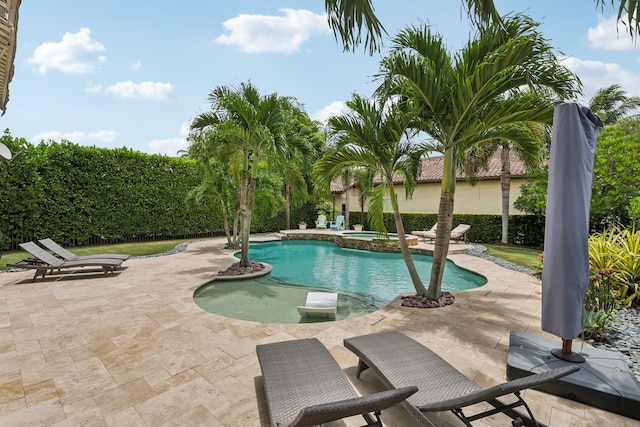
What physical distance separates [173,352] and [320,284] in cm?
559

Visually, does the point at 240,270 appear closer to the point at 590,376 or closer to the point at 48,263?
the point at 48,263

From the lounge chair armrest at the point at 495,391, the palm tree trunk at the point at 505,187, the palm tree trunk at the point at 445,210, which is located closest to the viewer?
the lounge chair armrest at the point at 495,391

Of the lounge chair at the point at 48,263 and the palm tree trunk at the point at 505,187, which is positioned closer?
the lounge chair at the point at 48,263

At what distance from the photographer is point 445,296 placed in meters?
6.76

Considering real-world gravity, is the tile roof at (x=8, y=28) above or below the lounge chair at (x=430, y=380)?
above

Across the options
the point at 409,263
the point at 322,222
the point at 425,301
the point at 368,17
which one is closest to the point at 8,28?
the point at 368,17

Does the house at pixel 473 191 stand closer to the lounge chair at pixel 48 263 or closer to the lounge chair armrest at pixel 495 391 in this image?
the lounge chair at pixel 48 263

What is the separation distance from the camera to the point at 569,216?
123 inches

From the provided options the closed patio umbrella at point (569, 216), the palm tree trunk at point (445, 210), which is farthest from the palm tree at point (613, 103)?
the closed patio umbrella at point (569, 216)

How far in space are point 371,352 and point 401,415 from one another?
643 mm

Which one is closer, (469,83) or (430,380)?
(430,380)

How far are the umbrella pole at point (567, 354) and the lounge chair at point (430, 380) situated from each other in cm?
88

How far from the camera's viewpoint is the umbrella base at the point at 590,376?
2.95 meters

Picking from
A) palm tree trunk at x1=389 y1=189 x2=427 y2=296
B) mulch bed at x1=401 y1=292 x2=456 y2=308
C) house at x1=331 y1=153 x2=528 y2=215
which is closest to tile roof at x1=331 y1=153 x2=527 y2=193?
house at x1=331 y1=153 x2=528 y2=215
